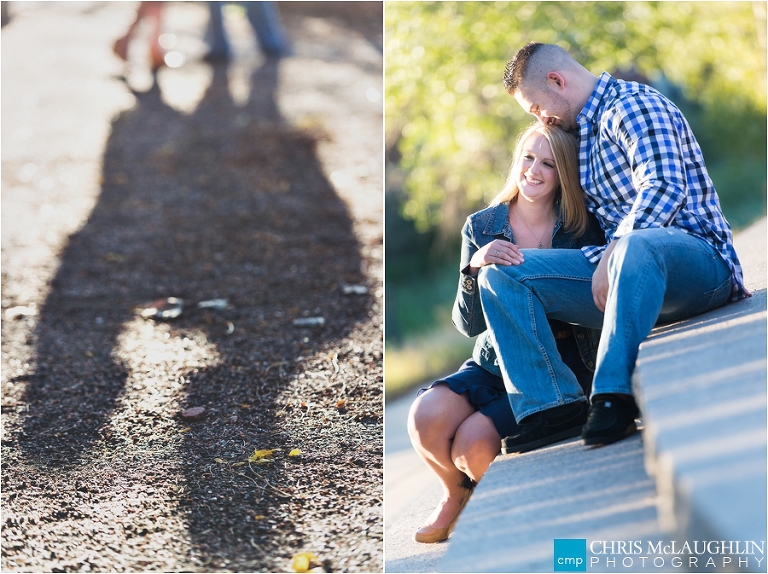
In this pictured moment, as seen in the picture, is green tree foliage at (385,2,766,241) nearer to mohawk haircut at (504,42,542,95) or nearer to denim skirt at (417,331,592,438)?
mohawk haircut at (504,42,542,95)

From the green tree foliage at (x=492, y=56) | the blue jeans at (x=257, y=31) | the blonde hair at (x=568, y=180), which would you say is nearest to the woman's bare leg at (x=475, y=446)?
the blonde hair at (x=568, y=180)

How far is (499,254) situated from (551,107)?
0.70 m

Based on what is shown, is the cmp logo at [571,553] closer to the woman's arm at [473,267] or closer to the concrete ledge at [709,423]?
the concrete ledge at [709,423]

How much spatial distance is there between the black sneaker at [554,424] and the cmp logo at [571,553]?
23.6 inches

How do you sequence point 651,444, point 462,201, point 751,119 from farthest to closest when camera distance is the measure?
1. point 751,119
2. point 462,201
3. point 651,444

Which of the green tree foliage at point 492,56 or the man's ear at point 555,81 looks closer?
the man's ear at point 555,81

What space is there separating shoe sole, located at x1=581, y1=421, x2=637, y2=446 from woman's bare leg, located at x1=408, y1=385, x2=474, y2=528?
0.51 m

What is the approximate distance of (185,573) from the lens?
2.41m

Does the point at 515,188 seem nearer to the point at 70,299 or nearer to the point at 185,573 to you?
the point at 185,573

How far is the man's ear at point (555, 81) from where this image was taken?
9.70 ft

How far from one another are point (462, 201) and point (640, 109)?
30.9 feet

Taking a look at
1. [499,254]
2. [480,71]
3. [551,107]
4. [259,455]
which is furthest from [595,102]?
[480,71]

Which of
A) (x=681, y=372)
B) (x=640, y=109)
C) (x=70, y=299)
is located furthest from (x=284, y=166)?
(x=681, y=372)

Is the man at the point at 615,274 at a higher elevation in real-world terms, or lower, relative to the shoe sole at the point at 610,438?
higher
